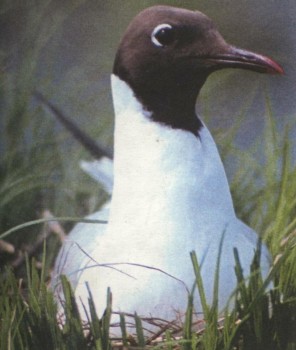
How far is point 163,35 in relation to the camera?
1.91 meters

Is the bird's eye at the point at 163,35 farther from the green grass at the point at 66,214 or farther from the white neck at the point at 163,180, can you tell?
the green grass at the point at 66,214

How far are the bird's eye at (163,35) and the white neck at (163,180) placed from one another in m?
0.10

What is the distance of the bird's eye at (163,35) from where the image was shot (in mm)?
1910

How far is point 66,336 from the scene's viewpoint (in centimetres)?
183

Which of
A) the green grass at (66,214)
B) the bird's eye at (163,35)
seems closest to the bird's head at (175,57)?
the bird's eye at (163,35)

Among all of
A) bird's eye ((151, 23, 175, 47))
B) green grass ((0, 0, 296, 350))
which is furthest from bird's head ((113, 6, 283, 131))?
green grass ((0, 0, 296, 350))

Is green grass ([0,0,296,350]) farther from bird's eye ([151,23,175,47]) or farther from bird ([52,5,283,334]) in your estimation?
bird's eye ([151,23,175,47])

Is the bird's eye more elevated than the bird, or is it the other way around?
the bird's eye

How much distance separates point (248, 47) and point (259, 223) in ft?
1.00

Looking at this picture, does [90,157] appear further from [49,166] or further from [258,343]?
[258,343]

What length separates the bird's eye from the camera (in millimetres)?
1910

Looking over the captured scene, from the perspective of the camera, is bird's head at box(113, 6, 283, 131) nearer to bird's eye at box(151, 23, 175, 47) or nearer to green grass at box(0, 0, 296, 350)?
bird's eye at box(151, 23, 175, 47)

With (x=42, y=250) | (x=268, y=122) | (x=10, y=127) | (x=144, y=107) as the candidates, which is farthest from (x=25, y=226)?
(x=268, y=122)

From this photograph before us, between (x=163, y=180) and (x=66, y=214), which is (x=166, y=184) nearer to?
(x=163, y=180)
